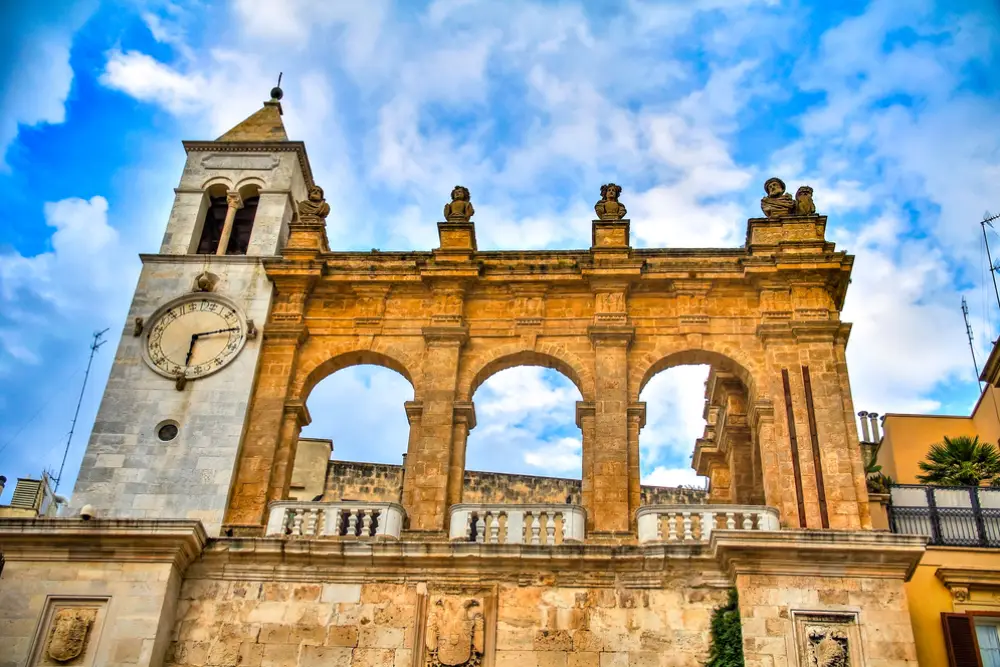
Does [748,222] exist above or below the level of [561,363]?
above

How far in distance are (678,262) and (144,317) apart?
31.0ft

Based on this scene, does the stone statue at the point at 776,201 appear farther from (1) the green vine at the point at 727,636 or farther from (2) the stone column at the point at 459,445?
(1) the green vine at the point at 727,636

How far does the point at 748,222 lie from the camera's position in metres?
20.9

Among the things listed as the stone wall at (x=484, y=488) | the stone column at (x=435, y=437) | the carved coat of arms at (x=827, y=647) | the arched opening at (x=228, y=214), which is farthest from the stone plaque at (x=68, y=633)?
the stone wall at (x=484, y=488)

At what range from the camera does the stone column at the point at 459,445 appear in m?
18.3

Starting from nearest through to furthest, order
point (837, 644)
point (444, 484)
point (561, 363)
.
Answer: point (837, 644)
point (444, 484)
point (561, 363)

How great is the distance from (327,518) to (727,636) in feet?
19.7

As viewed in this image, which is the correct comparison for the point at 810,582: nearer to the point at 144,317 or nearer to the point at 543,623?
the point at 543,623

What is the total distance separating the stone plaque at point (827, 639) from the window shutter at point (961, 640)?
1942mm

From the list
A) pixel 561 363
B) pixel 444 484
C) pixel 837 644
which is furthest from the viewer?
pixel 561 363

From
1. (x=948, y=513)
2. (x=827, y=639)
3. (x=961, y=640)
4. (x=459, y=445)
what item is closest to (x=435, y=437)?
(x=459, y=445)

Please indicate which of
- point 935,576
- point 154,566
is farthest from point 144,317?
point 935,576

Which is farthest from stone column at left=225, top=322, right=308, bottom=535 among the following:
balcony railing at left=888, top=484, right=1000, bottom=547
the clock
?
balcony railing at left=888, top=484, right=1000, bottom=547

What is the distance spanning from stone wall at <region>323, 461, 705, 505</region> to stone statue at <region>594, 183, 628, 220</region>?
828cm
